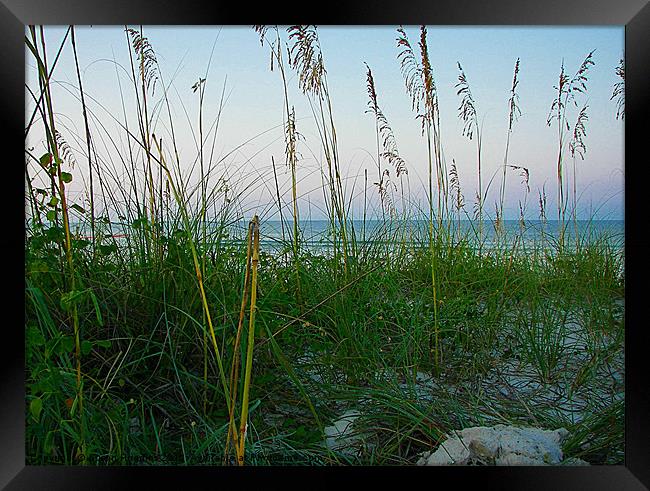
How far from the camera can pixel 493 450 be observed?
1879 mm

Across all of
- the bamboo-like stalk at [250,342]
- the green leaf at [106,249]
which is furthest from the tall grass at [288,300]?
the bamboo-like stalk at [250,342]

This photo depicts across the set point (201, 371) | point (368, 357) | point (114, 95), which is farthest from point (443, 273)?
point (114, 95)

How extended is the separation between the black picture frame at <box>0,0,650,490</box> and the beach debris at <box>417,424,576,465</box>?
10cm

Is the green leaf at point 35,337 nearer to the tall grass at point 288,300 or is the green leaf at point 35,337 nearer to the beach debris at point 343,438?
the tall grass at point 288,300

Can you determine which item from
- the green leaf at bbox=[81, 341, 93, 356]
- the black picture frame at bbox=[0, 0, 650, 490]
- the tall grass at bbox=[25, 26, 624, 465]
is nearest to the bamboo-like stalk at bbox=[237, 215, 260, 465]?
the tall grass at bbox=[25, 26, 624, 465]

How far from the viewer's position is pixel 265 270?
2205 mm

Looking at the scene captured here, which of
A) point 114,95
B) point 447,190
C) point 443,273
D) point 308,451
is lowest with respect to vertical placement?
point 308,451

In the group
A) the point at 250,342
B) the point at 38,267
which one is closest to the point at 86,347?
the point at 38,267

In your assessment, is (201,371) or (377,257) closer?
(201,371)

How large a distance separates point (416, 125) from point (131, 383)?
1.62 meters

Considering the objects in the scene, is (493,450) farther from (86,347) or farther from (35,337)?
(35,337)

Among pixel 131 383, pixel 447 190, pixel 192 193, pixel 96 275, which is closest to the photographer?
pixel 131 383
